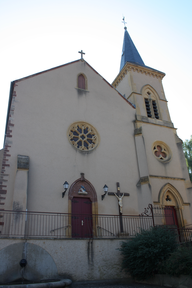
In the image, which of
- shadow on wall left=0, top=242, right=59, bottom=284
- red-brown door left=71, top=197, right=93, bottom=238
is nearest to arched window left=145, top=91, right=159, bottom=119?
red-brown door left=71, top=197, right=93, bottom=238

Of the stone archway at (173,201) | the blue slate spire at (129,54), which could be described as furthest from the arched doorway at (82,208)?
the blue slate spire at (129,54)

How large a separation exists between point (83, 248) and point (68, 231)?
2234 mm

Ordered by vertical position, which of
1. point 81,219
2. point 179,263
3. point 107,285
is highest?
point 81,219

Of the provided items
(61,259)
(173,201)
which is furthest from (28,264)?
(173,201)

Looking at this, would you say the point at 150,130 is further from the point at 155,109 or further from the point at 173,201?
the point at 173,201

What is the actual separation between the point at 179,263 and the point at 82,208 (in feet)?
19.7

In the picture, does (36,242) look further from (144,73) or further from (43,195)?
(144,73)

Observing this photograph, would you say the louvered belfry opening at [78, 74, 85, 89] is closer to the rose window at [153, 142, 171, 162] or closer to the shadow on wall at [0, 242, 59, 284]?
the rose window at [153, 142, 171, 162]

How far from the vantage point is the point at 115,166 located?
1473 cm

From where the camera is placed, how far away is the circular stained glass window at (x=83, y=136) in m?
14.4

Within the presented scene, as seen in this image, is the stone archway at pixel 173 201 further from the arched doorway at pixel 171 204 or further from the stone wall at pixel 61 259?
the stone wall at pixel 61 259

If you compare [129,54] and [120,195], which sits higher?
[129,54]

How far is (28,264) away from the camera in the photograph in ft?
28.9

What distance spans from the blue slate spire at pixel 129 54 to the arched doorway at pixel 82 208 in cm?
1258
